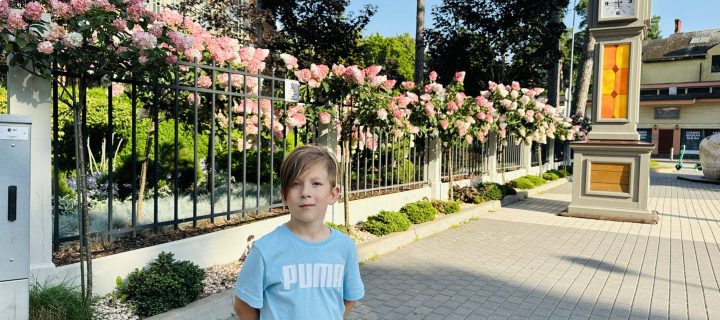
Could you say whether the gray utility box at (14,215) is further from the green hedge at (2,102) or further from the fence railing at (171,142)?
the green hedge at (2,102)

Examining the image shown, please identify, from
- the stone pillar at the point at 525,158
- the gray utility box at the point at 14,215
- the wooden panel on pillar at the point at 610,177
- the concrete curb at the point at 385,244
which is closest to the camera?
the gray utility box at the point at 14,215

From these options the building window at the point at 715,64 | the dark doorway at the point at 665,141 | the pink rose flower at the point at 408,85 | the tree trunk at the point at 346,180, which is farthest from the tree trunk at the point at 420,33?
the building window at the point at 715,64

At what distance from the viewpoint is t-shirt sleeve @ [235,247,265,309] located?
1848 millimetres

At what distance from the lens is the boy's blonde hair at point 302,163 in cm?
191

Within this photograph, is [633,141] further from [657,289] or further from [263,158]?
[263,158]

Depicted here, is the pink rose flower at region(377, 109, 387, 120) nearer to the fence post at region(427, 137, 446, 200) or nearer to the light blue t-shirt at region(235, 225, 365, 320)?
the fence post at region(427, 137, 446, 200)

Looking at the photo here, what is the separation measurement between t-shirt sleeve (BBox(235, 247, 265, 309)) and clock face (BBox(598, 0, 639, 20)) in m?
10.1

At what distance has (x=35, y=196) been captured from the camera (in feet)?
12.4

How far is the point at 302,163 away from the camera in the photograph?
191cm

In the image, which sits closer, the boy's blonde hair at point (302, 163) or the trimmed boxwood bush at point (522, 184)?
the boy's blonde hair at point (302, 163)

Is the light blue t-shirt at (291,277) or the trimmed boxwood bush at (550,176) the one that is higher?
the light blue t-shirt at (291,277)

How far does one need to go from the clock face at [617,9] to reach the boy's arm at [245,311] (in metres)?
10.1

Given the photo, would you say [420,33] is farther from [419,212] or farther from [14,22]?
[14,22]

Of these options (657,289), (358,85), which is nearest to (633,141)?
(657,289)
